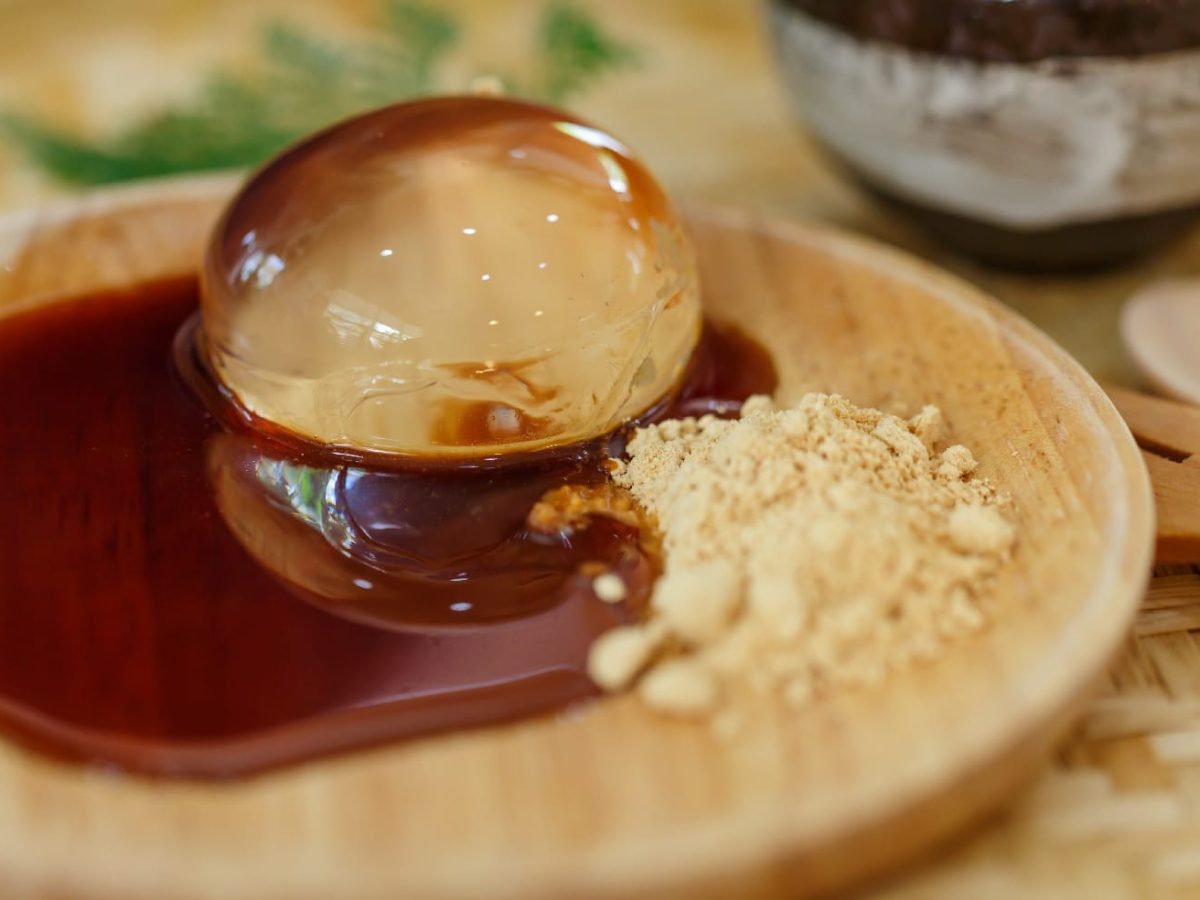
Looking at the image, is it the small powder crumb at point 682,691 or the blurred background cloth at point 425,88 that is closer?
the small powder crumb at point 682,691

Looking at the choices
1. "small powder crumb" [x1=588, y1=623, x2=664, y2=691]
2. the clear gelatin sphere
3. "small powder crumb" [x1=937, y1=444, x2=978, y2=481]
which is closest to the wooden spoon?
"small powder crumb" [x1=937, y1=444, x2=978, y2=481]

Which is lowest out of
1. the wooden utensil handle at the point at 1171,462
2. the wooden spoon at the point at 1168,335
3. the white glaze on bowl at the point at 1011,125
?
the wooden spoon at the point at 1168,335

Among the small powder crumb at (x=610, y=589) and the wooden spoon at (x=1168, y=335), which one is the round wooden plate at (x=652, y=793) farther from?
the wooden spoon at (x=1168, y=335)

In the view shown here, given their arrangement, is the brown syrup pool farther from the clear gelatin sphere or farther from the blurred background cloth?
the blurred background cloth

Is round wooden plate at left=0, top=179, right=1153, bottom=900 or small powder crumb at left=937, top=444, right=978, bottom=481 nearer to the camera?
round wooden plate at left=0, top=179, right=1153, bottom=900

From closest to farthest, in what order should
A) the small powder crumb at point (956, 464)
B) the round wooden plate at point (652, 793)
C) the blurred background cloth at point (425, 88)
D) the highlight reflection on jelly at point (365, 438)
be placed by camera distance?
the round wooden plate at point (652, 793) → the highlight reflection on jelly at point (365, 438) → the small powder crumb at point (956, 464) → the blurred background cloth at point (425, 88)

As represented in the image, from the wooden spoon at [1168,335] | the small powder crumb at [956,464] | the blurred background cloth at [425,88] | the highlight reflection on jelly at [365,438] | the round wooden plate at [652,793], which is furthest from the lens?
→ the blurred background cloth at [425,88]

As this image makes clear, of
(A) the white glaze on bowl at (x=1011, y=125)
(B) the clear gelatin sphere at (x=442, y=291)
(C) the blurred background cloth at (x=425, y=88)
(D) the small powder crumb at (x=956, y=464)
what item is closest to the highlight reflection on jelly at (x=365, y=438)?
(B) the clear gelatin sphere at (x=442, y=291)
